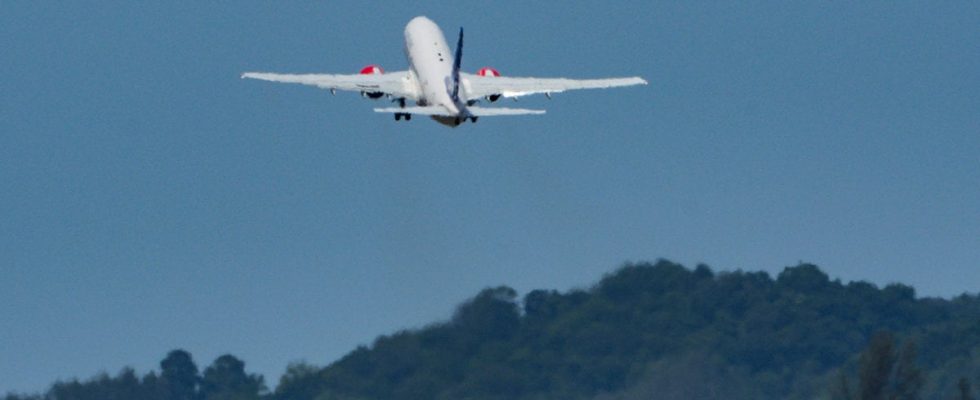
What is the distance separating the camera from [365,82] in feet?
480

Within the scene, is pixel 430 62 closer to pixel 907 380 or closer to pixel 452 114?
pixel 452 114

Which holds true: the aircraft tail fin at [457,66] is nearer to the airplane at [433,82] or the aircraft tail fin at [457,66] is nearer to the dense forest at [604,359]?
the airplane at [433,82]

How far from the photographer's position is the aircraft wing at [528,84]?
473 feet

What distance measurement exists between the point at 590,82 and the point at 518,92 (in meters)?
Answer: 3.37

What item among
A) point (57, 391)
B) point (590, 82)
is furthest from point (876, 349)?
point (57, 391)

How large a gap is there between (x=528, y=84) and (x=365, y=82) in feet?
23.8

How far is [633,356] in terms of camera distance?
194 m

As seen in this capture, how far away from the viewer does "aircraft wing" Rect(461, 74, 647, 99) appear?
473ft

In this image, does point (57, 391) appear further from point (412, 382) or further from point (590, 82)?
point (590, 82)

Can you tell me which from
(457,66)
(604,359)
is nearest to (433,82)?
(457,66)

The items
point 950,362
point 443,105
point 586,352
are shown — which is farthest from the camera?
point 586,352

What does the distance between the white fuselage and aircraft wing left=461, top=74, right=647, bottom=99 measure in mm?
1333

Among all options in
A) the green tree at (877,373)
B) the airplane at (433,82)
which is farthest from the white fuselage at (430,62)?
the green tree at (877,373)

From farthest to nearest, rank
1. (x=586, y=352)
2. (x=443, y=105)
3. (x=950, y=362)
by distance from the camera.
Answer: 1. (x=586, y=352)
2. (x=950, y=362)
3. (x=443, y=105)
